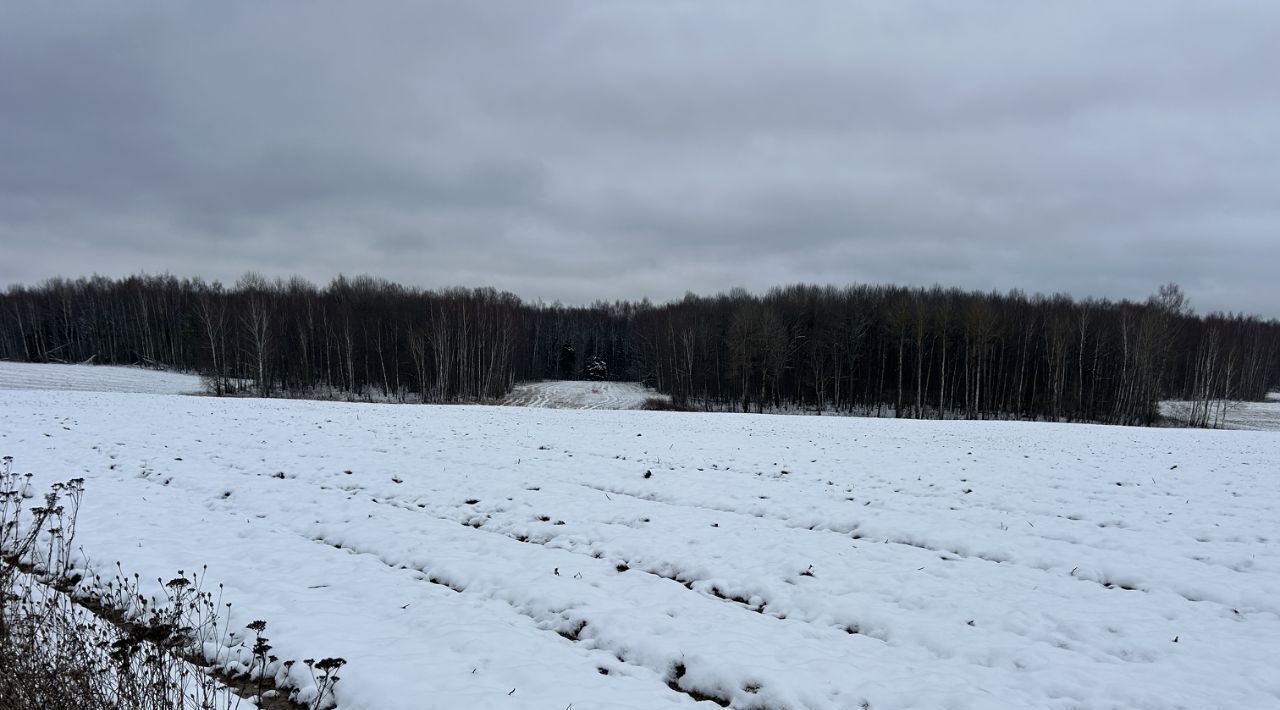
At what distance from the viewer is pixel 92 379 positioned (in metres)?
52.8

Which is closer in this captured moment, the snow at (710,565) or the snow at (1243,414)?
the snow at (710,565)

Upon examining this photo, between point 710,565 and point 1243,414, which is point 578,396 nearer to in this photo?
point 710,565

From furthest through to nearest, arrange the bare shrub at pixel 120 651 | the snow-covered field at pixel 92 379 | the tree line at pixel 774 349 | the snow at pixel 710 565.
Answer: the tree line at pixel 774 349 → the snow-covered field at pixel 92 379 → the snow at pixel 710 565 → the bare shrub at pixel 120 651

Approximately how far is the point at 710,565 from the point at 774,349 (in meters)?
50.0

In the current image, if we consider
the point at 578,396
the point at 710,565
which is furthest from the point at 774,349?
the point at 710,565

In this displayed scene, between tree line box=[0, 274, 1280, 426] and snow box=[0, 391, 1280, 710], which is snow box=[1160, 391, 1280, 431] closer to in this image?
tree line box=[0, 274, 1280, 426]

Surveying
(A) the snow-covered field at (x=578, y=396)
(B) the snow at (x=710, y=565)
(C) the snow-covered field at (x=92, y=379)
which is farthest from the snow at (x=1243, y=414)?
(C) the snow-covered field at (x=92, y=379)

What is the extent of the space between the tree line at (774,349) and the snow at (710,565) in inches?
1734

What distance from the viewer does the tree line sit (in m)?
55.0

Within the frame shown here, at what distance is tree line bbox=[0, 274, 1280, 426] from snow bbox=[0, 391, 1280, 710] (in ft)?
145

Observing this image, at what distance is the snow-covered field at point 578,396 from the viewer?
56325 mm

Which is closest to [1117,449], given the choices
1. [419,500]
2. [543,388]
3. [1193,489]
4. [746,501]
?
[1193,489]

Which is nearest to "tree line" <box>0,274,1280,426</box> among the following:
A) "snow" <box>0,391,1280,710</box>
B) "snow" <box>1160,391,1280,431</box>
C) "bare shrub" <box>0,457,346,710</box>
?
"snow" <box>1160,391,1280,431</box>

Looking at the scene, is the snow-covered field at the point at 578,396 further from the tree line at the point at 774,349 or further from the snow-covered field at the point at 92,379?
the snow-covered field at the point at 92,379
